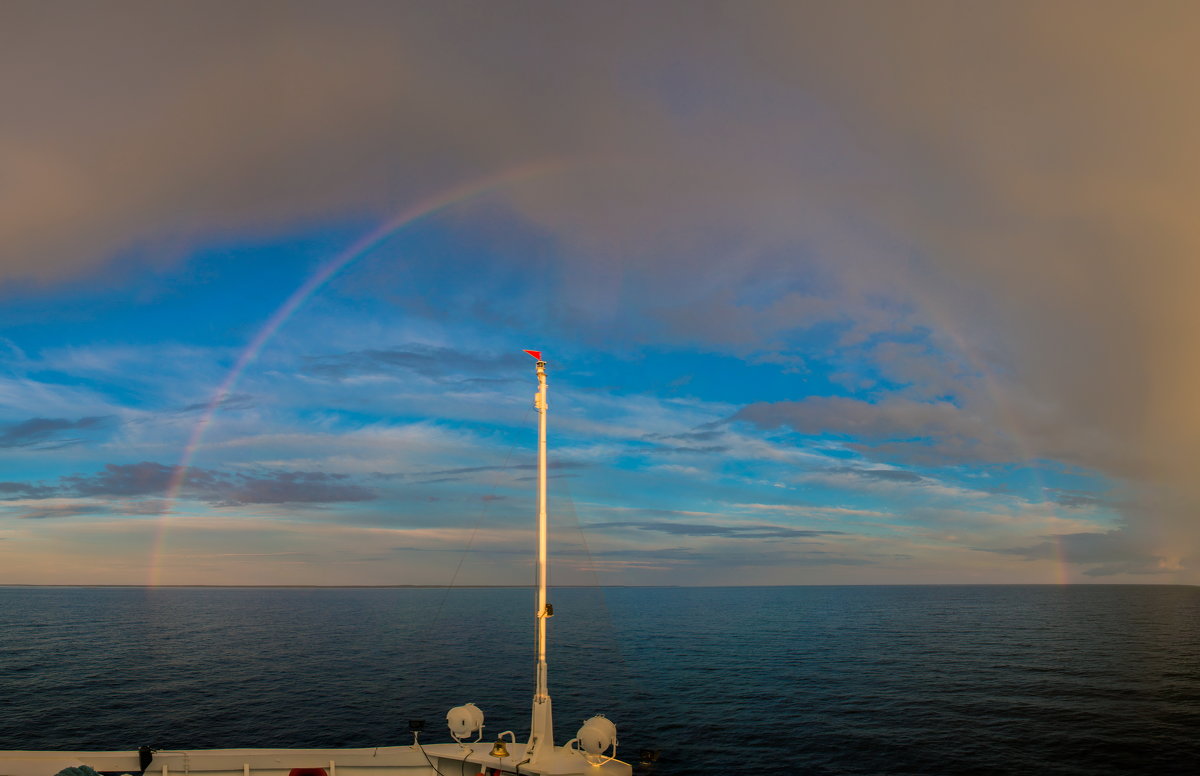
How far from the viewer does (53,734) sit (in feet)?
148

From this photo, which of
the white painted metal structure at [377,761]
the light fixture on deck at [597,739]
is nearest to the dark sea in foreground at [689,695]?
the light fixture on deck at [597,739]

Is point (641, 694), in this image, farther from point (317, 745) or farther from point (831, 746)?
point (317, 745)

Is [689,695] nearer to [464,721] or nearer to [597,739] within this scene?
[464,721]

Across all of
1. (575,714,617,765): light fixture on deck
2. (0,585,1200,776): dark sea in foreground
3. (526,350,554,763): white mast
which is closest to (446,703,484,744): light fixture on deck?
(526,350,554,763): white mast

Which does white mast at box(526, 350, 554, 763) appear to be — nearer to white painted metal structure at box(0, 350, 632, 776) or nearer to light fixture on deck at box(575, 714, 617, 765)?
white painted metal structure at box(0, 350, 632, 776)

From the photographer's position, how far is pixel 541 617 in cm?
2175

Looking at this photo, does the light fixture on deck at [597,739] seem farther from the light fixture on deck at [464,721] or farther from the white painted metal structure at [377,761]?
the light fixture on deck at [464,721]

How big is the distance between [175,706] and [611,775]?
4981 centimetres

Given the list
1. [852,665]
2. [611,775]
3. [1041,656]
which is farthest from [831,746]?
[1041,656]

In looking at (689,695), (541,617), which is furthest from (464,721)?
(689,695)

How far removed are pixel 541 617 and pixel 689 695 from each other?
136 ft

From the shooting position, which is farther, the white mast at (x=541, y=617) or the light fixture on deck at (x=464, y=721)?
the light fixture on deck at (x=464, y=721)

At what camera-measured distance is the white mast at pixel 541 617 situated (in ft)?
67.6

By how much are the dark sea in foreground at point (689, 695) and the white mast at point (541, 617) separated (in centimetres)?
1782
